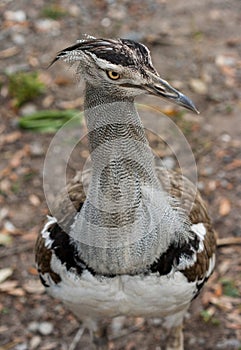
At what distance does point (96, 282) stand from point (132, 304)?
0.77 ft

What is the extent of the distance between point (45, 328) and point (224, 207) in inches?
61.7

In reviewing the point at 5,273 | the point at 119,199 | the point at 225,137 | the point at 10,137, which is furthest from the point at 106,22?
the point at 119,199

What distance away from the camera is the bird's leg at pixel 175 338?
4.18 m

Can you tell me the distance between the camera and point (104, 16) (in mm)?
6648

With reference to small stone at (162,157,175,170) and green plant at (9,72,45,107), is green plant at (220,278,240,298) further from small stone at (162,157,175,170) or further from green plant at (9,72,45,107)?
green plant at (9,72,45,107)


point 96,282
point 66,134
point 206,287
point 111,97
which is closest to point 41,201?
point 66,134

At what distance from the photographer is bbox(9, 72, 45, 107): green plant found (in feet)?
18.7

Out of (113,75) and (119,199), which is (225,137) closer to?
(119,199)

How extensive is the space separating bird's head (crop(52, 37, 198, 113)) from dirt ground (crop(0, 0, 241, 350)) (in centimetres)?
187

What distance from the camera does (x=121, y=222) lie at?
3303mm

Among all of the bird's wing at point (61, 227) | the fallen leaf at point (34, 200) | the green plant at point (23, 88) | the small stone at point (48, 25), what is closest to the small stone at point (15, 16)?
the small stone at point (48, 25)

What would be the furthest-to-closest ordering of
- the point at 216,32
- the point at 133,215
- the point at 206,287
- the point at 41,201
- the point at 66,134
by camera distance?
the point at 216,32 → the point at 66,134 → the point at 41,201 → the point at 206,287 → the point at 133,215

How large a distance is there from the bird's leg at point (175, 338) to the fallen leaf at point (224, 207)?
106cm

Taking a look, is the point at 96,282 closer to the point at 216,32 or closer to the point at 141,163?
the point at 141,163
